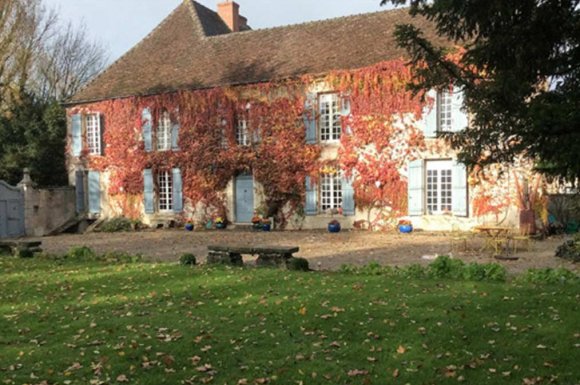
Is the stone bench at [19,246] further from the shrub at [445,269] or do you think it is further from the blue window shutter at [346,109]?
the blue window shutter at [346,109]

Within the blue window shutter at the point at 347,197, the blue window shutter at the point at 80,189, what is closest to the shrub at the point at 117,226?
the blue window shutter at the point at 80,189

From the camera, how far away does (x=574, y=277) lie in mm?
7844

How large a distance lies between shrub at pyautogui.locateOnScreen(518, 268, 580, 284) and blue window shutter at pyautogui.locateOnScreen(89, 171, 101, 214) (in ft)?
62.7

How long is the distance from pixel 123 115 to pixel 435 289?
18267 mm

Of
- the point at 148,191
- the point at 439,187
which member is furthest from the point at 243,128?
the point at 439,187

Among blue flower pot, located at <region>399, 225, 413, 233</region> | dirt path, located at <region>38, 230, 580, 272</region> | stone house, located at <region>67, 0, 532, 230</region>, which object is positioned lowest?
dirt path, located at <region>38, 230, 580, 272</region>

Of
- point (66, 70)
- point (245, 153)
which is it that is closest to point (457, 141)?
point (245, 153)

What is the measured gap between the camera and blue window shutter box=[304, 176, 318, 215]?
19.3m

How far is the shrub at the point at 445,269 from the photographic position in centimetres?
836

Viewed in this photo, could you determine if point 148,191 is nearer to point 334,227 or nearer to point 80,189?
point 80,189

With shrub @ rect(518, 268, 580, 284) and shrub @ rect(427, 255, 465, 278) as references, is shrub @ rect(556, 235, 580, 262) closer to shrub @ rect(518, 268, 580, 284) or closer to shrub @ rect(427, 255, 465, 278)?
shrub @ rect(518, 268, 580, 284)

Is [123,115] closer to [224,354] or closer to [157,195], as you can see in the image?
[157,195]

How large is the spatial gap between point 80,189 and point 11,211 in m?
4.08

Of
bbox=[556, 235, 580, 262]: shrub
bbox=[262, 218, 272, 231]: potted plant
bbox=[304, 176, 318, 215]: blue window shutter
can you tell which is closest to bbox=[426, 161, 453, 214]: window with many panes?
bbox=[304, 176, 318, 215]: blue window shutter
